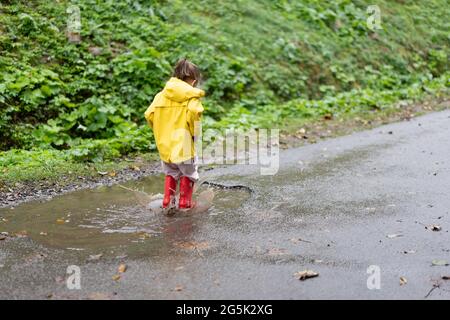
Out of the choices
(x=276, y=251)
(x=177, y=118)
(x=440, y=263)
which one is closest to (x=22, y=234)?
(x=177, y=118)

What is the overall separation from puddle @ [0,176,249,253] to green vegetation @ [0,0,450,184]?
4.32ft

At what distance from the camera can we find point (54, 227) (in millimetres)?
6371

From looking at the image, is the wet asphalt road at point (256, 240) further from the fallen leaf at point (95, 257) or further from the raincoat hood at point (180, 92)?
the raincoat hood at point (180, 92)

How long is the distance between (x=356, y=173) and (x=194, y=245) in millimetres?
3723

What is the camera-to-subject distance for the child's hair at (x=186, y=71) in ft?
21.6

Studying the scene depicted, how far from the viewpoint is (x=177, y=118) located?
660cm

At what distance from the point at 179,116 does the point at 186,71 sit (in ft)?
1.60

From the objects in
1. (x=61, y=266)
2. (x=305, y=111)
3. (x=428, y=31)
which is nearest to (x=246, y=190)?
(x=61, y=266)

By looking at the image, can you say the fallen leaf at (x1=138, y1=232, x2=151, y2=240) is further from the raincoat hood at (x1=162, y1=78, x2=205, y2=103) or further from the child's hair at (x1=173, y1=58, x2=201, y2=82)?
the child's hair at (x1=173, y1=58, x2=201, y2=82)

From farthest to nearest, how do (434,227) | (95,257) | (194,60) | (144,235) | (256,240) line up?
(194,60) < (434,227) < (144,235) < (256,240) < (95,257)

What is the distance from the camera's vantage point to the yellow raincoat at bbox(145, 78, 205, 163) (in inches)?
257
